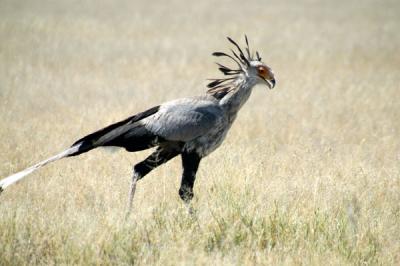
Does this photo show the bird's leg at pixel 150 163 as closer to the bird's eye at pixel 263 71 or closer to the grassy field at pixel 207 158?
the grassy field at pixel 207 158

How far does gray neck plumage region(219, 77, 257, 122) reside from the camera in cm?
534

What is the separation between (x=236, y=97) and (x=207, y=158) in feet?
5.80

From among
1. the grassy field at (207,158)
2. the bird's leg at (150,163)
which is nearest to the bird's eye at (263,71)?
the grassy field at (207,158)

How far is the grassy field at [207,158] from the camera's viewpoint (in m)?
4.36

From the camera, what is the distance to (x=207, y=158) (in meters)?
7.00

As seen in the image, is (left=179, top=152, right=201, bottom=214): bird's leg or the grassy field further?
(left=179, top=152, right=201, bottom=214): bird's leg

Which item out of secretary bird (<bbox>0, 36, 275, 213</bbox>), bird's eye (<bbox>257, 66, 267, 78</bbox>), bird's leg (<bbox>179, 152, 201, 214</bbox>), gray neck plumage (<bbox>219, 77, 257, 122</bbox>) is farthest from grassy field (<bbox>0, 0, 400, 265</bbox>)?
bird's eye (<bbox>257, 66, 267, 78</bbox>)

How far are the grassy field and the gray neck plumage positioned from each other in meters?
0.66

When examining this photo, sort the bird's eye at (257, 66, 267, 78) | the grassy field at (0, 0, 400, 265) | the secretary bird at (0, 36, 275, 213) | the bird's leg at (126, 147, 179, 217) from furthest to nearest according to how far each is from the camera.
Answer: the bird's eye at (257, 66, 267, 78) < the bird's leg at (126, 147, 179, 217) < the secretary bird at (0, 36, 275, 213) < the grassy field at (0, 0, 400, 265)

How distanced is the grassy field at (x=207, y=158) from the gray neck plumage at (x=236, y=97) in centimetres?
66

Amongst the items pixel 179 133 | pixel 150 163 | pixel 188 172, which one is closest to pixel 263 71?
pixel 179 133

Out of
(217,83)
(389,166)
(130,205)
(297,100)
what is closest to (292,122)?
(297,100)

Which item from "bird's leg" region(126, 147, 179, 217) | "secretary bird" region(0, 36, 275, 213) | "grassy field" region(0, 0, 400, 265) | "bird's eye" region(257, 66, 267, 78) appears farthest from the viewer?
"bird's eye" region(257, 66, 267, 78)

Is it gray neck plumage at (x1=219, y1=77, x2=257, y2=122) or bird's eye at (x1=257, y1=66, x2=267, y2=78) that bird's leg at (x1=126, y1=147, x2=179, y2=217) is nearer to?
gray neck plumage at (x1=219, y1=77, x2=257, y2=122)
